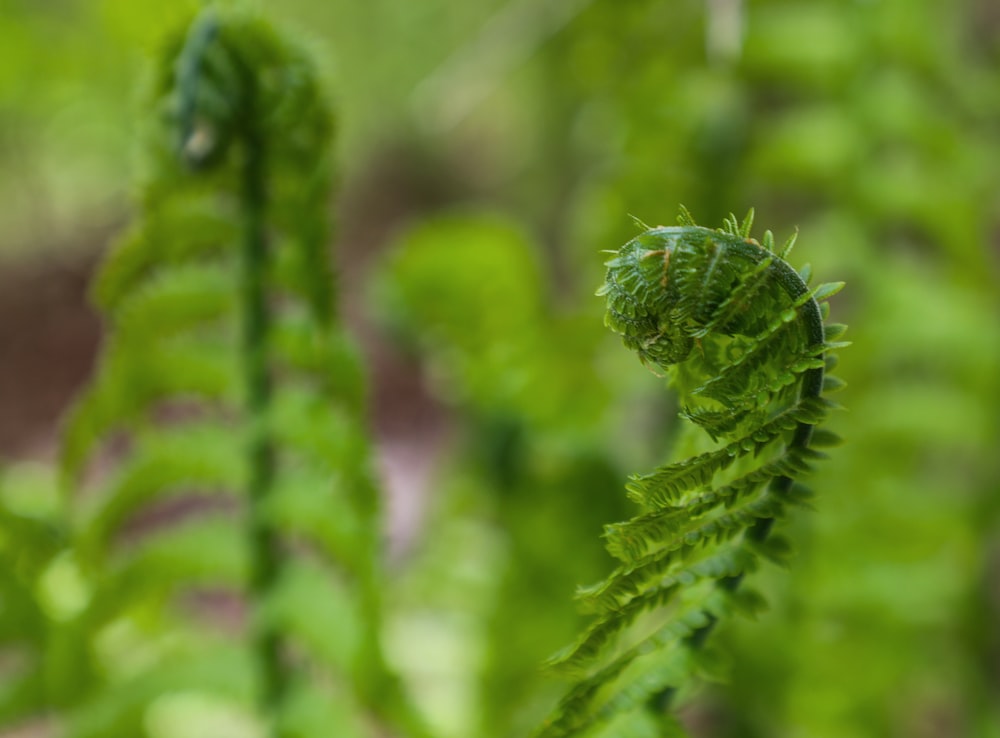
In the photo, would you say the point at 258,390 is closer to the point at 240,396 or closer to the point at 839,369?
the point at 240,396

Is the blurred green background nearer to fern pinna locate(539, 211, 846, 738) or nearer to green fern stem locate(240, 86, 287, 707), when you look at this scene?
green fern stem locate(240, 86, 287, 707)

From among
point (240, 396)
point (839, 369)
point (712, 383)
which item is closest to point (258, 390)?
point (240, 396)

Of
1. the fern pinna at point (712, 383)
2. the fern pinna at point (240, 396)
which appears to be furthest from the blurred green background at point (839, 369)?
the fern pinna at point (712, 383)

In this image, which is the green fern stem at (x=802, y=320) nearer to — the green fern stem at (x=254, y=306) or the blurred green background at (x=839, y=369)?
the green fern stem at (x=254, y=306)

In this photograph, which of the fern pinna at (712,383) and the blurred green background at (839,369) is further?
the blurred green background at (839,369)

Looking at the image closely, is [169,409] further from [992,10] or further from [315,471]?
[992,10]

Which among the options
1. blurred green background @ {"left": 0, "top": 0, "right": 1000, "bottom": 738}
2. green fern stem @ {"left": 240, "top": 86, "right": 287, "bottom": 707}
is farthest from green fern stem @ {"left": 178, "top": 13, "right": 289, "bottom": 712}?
blurred green background @ {"left": 0, "top": 0, "right": 1000, "bottom": 738}

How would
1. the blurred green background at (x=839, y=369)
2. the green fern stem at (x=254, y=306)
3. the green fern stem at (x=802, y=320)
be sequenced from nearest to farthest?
the green fern stem at (x=802, y=320), the green fern stem at (x=254, y=306), the blurred green background at (x=839, y=369)
